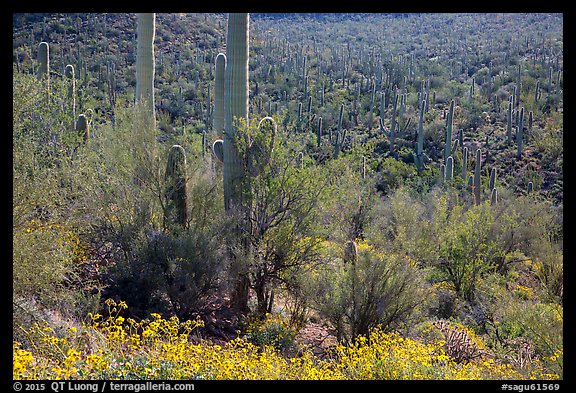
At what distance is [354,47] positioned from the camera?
53062 millimetres

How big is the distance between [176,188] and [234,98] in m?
2.27

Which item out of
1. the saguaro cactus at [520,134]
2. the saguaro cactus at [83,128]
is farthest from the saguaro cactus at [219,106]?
the saguaro cactus at [520,134]

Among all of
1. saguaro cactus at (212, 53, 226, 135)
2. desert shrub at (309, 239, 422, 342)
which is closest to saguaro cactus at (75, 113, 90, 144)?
saguaro cactus at (212, 53, 226, 135)

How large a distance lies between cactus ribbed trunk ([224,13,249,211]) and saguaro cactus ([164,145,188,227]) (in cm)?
88

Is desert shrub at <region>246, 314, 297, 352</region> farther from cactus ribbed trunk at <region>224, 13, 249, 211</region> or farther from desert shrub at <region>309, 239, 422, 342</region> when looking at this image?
cactus ribbed trunk at <region>224, 13, 249, 211</region>

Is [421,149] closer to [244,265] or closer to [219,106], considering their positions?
[219,106]

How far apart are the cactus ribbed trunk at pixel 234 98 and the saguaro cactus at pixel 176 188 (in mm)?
884

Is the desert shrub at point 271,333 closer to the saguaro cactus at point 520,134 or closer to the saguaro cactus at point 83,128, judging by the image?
the saguaro cactus at point 83,128

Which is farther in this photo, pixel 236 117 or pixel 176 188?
pixel 236 117

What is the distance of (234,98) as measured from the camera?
1185 centimetres

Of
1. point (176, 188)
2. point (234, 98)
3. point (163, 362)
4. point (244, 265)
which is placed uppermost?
point (234, 98)

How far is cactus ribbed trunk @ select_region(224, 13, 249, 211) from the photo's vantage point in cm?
1162

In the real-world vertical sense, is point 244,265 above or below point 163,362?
below

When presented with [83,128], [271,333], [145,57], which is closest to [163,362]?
[271,333]
